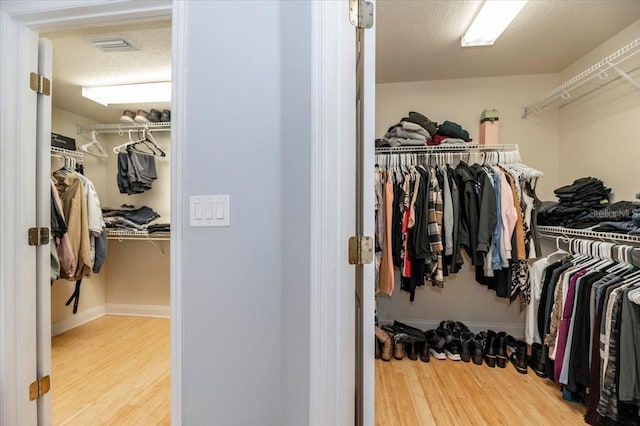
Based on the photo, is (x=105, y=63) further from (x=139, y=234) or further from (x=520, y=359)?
(x=520, y=359)

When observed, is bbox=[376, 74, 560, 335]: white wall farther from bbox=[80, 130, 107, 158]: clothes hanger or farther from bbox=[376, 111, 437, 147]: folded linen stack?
bbox=[80, 130, 107, 158]: clothes hanger

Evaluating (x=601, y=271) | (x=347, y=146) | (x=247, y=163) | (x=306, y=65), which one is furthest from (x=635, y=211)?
(x=247, y=163)

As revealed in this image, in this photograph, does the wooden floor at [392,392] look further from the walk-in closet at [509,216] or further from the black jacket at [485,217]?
the black jacket at [485,217]

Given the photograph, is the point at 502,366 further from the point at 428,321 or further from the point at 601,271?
the point at 601,271

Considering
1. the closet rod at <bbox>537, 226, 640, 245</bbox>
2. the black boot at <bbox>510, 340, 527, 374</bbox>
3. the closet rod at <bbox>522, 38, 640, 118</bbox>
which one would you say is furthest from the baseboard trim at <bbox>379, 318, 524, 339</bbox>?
the closet rod at <bbox>522, 38, 640, 118</bbox>

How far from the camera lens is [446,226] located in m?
2.26

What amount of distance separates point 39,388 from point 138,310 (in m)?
2.24

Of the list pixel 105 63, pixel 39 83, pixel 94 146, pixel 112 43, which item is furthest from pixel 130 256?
pixel 39 83

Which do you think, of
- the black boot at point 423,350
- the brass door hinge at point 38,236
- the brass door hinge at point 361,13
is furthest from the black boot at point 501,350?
the brass door hinge at point 38,236

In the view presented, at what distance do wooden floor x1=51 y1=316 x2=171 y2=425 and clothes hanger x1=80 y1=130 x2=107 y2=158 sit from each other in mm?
1770

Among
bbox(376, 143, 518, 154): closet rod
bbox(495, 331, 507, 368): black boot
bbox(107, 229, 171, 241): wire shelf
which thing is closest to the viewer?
bbox(495, 331, 507, 368): black boot

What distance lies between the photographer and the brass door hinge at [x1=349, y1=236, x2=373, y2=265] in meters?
0.99

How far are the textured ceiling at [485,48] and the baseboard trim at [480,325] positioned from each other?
7.29 ft

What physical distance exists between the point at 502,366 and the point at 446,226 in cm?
112
